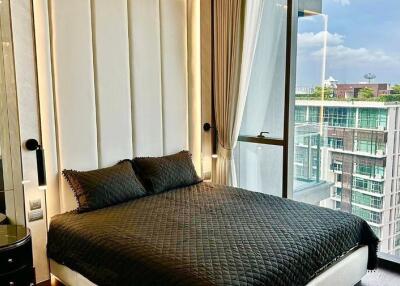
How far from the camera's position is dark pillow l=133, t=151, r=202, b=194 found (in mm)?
3283

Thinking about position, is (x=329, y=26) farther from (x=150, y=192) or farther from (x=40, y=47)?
(x=40, y=47)

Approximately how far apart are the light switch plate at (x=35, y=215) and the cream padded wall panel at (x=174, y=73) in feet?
4.31

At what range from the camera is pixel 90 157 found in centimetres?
310

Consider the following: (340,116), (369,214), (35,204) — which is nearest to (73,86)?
(35,204)

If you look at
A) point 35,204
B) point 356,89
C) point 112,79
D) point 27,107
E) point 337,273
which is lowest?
point 337,273

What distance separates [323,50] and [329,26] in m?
0.22

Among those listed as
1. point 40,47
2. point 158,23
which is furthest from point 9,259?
point 158,23

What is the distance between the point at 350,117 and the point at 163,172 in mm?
1751

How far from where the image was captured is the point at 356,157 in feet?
10.8

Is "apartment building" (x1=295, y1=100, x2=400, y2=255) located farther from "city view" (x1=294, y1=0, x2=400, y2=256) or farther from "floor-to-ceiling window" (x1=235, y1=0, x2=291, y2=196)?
"floor-to-ceiling window" (x1=235, y1=0, x2=291, y2=196)

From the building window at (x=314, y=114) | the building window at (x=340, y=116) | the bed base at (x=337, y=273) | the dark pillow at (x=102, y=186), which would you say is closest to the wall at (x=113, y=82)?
the dark pillow at (x=102, y=186)

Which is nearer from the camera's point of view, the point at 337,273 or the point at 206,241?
the point at 206,241

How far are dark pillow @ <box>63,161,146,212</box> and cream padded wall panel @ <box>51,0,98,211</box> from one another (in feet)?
0.47

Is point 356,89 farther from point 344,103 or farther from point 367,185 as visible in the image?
point 367,185
